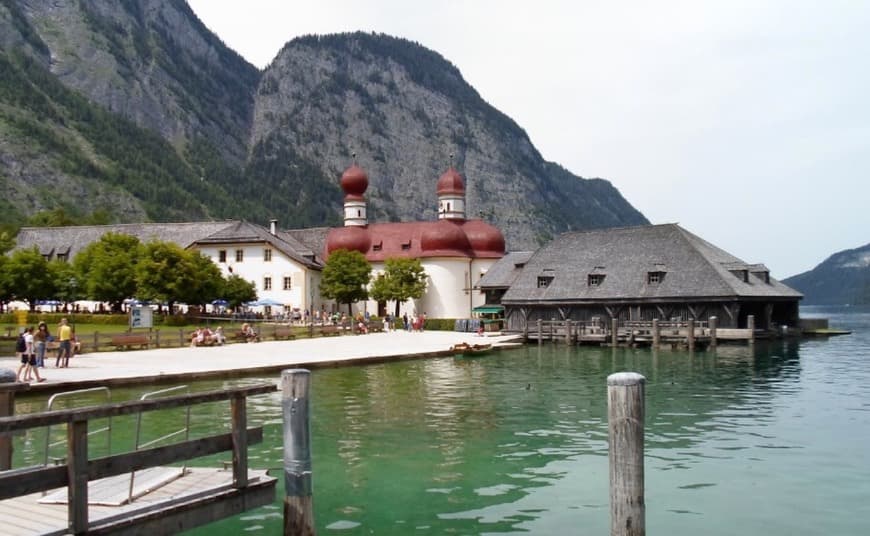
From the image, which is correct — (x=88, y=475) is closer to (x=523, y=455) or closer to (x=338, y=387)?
(x=523, y=455)

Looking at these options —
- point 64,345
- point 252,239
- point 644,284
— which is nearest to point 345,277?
point 252,239

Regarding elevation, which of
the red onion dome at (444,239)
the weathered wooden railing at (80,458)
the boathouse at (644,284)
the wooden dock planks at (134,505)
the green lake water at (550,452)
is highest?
the red onion dome at (444,239)

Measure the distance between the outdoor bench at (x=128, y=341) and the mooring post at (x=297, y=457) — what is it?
37754mm

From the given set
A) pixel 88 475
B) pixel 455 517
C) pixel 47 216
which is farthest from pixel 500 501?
pixel 47 216

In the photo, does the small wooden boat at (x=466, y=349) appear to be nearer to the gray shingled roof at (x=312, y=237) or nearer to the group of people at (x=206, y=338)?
the group of people at (x=206, y=338)

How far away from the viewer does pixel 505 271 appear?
8412 centimetres

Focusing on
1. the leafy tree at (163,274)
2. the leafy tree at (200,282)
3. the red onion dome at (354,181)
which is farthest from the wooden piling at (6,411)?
the red onion dome at (354,181)

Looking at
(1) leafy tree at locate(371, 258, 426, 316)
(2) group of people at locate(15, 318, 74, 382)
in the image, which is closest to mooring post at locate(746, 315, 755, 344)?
(1) leafy tree at locate(371, 258, 426, 316)

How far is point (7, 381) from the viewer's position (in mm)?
12859

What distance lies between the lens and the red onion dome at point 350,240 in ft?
319

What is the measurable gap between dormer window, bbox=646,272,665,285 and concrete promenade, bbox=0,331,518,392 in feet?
45.7

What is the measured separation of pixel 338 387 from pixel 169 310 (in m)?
45.8

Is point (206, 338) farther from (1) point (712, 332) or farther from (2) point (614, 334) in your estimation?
(1) point (712, 332)

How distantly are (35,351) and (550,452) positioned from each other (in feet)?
78.7
